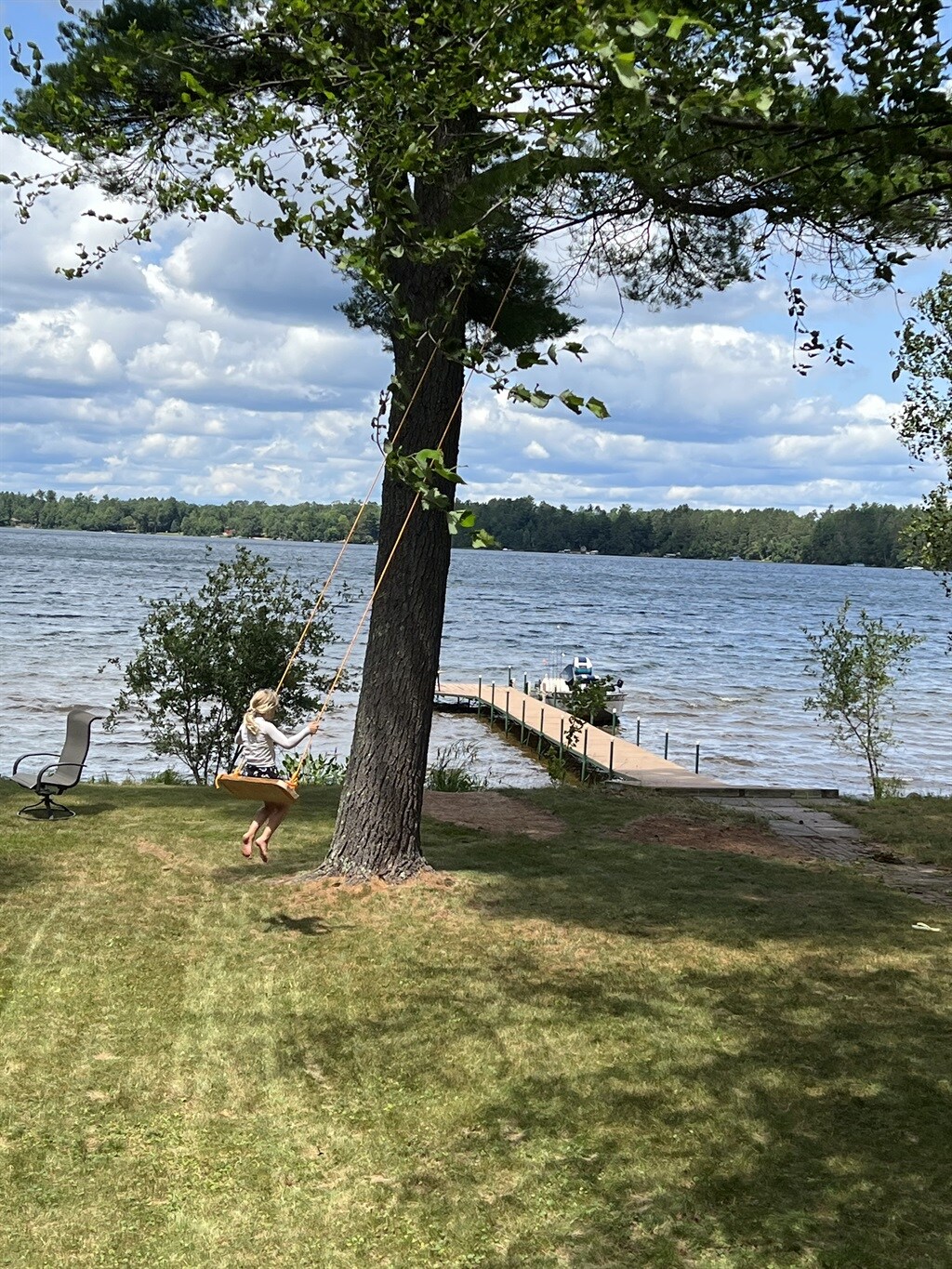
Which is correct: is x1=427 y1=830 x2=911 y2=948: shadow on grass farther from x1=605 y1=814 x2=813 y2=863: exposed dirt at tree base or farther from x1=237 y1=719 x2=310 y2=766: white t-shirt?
x1=237 y1=719 x2=310 y2=766: white t-shirt

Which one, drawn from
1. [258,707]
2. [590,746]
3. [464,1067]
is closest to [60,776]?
[258,707]

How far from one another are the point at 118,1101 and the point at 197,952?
1.91m

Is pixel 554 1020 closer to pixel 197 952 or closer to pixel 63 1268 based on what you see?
pixel 197 952

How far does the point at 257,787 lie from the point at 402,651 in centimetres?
161

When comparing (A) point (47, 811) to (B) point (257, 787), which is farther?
(A) point (47, 811)

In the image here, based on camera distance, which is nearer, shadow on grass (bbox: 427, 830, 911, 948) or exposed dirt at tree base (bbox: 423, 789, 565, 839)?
shadow on grass (bbox: 427, 830, 911, 948)

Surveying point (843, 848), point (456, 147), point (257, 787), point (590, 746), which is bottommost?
point (590, 746)

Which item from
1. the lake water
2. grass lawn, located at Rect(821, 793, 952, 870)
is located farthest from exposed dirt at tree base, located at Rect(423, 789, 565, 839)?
the lake water

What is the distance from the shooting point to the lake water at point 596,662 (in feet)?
89.7

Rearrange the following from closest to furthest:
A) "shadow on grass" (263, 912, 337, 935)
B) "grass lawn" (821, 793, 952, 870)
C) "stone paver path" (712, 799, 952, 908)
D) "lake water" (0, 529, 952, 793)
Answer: "shadow on grass" (263, 912, 337, 935)
"stone paver path" (712, 799, 952, 908)
"grass lawn" (821, 793, 952, 870)
"lake water" (0, 529, 952, 793)

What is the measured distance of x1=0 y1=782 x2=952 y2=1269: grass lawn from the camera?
15.1 ft

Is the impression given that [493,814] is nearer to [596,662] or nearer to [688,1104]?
[688,1104]

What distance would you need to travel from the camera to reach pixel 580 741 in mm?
26156

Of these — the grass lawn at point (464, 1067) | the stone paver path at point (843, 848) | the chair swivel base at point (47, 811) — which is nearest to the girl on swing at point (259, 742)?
the grass lawn at point (464, 1067)
